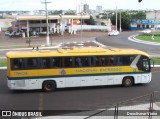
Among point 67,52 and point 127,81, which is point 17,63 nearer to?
point 67,52

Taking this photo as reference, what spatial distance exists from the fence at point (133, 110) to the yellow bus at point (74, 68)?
9.49 ft

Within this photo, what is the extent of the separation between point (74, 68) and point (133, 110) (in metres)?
6.27

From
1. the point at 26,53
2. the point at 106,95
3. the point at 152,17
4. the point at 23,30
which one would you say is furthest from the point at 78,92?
the point at 152,17

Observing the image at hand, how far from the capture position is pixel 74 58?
1967cm

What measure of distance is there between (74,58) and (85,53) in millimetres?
752

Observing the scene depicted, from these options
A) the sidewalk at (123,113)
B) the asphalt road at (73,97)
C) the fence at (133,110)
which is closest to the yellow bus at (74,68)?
the asphalt road at (73,97)

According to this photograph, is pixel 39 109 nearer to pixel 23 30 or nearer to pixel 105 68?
pixel 105 68

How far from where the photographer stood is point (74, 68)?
19.7m

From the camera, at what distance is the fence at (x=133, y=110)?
12.3 m

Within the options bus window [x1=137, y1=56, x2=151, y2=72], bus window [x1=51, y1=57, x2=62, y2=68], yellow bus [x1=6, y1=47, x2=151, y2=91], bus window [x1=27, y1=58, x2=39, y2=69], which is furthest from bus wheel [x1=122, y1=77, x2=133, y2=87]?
bus window [x1=27, y1=58, x2=39, y2=69]

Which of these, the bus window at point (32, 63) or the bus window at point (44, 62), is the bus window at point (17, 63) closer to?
the bus window at point (32, 63)

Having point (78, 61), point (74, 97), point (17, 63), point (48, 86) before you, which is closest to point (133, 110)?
point (74, 97)

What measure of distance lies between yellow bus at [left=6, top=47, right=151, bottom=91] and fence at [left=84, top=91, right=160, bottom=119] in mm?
2893

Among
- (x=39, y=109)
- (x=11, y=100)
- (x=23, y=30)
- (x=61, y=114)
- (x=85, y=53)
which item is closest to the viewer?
(x=61, y=114)
